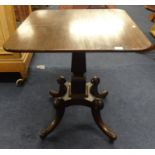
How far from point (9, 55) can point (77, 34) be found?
914 millimetres

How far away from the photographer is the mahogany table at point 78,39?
88 cm

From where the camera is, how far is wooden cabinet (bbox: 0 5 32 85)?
5.31 ft

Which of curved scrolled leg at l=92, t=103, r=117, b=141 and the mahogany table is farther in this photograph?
curved scrolled leg at l=92, t=103, r=117, b=141

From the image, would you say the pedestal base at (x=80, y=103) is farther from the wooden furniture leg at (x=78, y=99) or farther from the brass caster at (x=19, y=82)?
the brass caster at (x=19, y=82)

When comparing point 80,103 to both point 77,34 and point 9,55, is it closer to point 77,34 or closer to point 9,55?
point 77,34

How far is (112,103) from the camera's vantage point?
5.16 feet

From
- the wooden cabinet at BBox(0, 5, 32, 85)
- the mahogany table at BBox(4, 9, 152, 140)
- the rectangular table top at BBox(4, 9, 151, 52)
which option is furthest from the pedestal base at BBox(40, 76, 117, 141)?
the wooden cabinet at BBox(0, 5, 32, 85)

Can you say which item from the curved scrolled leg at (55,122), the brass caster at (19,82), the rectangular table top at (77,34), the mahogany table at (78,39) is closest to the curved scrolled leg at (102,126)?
the mahogany table at (78,39)

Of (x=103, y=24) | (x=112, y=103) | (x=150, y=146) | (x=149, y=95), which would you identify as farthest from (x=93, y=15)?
(x=150, y=146)

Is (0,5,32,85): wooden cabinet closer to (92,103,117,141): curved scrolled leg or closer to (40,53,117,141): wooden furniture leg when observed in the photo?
(40,53,117,141): wooden furniture leg

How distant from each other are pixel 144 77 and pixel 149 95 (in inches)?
10.8
